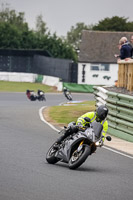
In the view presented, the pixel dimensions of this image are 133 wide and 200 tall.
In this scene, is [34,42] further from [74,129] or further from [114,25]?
[74,129]

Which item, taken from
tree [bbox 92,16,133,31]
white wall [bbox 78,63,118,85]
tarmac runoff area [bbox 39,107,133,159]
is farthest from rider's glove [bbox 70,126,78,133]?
tree [bbox 92,16,133,31]

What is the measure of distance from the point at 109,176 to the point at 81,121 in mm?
1214

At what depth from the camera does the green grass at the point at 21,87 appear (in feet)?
191

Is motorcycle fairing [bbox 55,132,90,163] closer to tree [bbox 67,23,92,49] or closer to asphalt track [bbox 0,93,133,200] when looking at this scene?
asphalt track [bbox 0,93,133,200]

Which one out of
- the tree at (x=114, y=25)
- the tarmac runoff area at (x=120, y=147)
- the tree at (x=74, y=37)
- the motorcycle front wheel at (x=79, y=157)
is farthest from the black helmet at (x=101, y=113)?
the tree at (x=74, y=37)

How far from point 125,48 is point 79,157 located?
965cm

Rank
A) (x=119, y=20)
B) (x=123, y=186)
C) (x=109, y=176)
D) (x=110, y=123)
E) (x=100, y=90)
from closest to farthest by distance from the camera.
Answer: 1. (x=123, y=186)
2. (x=109, y=176)
3. (x=110, y=123)
4. (x=100, y=90)
5. (x=119, y=20)

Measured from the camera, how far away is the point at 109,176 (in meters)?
11.0

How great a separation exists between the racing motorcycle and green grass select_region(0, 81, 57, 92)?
150ft

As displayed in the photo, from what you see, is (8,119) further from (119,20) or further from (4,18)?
(4,18)

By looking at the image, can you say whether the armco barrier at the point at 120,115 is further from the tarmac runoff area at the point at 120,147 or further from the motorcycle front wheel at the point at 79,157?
the motorcycle front wheel at the point at 79,157

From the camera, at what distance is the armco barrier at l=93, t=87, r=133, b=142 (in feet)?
60.5

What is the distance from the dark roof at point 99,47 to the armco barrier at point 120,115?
5986 cm

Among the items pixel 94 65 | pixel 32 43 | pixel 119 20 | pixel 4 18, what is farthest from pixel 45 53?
pixel 4 18
